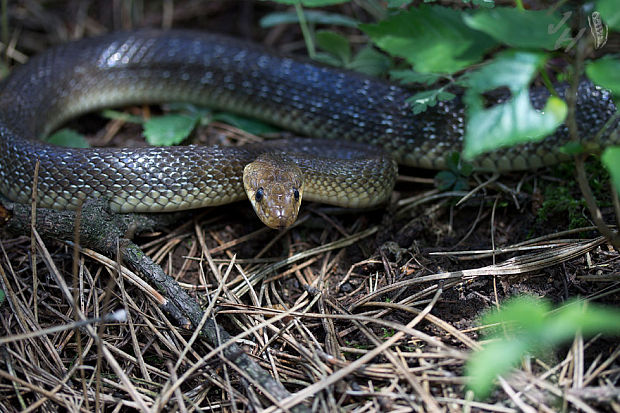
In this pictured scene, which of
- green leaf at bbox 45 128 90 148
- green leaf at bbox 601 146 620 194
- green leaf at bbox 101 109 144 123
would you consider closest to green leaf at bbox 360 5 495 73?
green leaf at bbox 601 146 620 194

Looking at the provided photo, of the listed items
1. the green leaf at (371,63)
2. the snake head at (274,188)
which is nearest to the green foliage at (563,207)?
the snake head at (274,188)

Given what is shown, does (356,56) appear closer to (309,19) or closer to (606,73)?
(309,19)

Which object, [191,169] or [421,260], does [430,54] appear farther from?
[191,169]

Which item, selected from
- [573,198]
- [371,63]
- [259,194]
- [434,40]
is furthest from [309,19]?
[573,198]

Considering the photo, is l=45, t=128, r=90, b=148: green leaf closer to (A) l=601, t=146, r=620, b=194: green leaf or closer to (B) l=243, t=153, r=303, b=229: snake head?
(B) l=243, t=153, r=303, b=229: snake head

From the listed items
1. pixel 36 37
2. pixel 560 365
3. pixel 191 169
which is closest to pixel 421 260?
pixel 560 365
